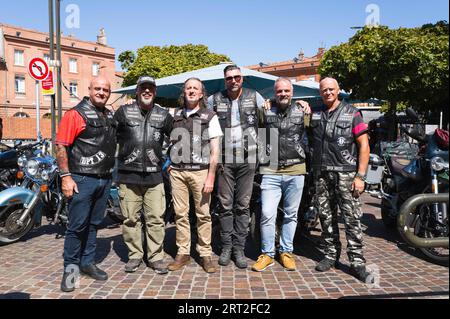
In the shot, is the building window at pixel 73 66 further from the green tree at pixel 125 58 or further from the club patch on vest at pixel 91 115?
the club patch on vest at pixel 91 115

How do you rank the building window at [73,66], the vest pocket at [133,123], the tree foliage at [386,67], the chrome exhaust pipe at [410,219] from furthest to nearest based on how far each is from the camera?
the building window at [73,66] → the tree foliage at [386,67] → the vest pocket at [133,123] → the chrome exhaust pipe at [410,219]

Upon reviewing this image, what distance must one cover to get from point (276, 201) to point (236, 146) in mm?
686

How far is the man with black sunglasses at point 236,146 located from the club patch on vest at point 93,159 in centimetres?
115

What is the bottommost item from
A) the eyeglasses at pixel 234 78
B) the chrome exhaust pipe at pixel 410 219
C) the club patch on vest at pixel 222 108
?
the chrome exhaust pipe at pixel 410 219

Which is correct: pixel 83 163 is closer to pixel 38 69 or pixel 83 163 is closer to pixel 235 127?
pixel 235 127

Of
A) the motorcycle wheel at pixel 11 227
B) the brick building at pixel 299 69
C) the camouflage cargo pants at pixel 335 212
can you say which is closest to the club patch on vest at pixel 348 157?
the camouflage cargo pants at pixel 335 212

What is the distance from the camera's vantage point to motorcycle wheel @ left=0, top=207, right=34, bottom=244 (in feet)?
14.7

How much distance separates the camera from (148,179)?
3.54 m

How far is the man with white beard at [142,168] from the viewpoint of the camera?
348cm

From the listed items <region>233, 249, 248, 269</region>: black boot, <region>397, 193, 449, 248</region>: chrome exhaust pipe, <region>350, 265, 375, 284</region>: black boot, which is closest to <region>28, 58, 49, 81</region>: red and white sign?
<region>233, 249, 248, 269</region>: black boot

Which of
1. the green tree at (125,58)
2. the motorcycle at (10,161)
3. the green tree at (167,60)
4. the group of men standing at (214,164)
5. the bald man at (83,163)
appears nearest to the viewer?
the bald man at (83,163)

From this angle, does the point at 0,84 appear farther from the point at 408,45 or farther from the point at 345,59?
the point at 408,45

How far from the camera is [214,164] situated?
3504 mm

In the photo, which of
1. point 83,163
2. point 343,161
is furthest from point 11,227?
point 343,161
